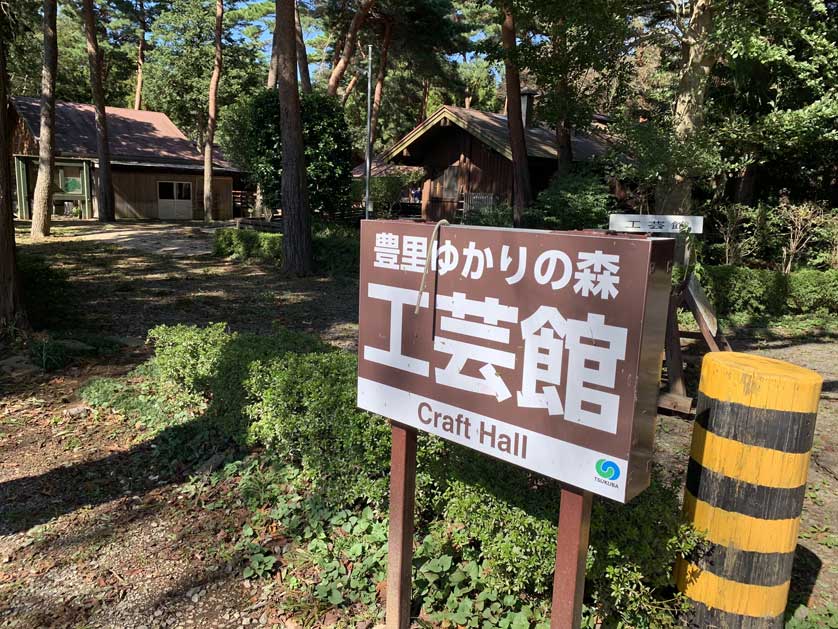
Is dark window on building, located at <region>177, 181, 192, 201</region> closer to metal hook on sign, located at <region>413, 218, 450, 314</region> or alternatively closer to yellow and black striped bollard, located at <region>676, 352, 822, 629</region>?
metal hook on sign, located at <region>413, 218, 450, 314</region>

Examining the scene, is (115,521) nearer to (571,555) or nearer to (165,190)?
(571,555)

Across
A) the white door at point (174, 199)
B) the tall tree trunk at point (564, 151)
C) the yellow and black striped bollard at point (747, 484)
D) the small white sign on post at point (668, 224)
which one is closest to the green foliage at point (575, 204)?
the tall tree trunk at point (564, 151)

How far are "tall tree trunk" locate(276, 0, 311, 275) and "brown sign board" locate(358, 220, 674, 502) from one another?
10486mm

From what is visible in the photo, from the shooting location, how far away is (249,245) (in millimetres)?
15352

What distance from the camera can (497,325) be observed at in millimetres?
2215

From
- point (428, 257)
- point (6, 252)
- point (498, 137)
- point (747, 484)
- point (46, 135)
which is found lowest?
point (747, 484)

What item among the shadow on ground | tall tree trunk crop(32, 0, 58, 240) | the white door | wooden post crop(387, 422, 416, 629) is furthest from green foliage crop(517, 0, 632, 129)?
the white door

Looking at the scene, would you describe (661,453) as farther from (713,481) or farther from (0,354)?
(0,354)

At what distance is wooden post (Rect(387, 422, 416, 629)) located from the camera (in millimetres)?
2668

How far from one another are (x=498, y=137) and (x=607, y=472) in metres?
17.8

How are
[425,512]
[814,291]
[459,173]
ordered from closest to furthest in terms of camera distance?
[425,512], [814,291], [459,173]

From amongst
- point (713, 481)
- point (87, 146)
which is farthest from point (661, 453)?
point (87, 146)

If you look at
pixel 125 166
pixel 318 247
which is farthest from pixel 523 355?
pixel 125 166

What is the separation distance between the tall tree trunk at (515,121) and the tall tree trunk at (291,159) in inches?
212
